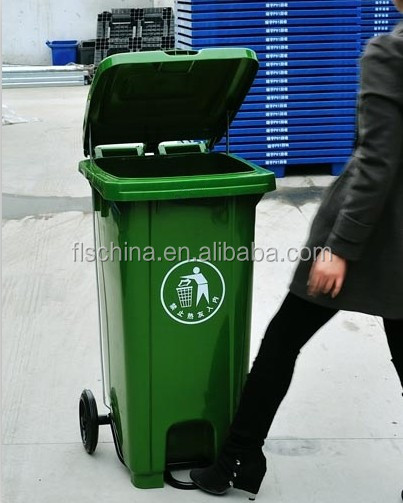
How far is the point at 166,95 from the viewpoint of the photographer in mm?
3283

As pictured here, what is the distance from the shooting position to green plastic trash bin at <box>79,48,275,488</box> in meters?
2.96

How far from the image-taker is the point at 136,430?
124 inches

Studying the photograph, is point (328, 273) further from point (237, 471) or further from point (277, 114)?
point (277, 114)

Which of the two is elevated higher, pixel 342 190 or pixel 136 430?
pixel 342 190

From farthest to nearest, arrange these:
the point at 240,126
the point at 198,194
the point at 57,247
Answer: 1. the point at 240,126
2. the point at 57,247
3. the point at 198,194

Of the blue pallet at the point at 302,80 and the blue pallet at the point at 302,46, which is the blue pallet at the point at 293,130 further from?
the blue pallet at the point at 302,46

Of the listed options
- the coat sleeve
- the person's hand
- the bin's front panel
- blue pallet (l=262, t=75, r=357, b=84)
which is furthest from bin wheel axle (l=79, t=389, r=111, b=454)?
blue pallet (l=262, t=75, r=357, b=84)

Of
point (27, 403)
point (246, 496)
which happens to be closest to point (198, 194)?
point (246, 496)

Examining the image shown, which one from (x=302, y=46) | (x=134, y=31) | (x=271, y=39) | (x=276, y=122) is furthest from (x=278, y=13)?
(x=134, y=31)

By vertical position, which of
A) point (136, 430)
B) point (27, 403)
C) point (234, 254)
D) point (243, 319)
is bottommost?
point (27, 403)

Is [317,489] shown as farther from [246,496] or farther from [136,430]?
[136,430]

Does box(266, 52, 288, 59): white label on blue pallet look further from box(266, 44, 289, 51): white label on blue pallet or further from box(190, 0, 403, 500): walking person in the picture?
box(190, 0, 403, 500): walking person

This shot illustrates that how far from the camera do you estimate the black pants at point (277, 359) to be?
285 centimetres

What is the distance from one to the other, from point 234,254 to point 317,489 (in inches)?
35.0
